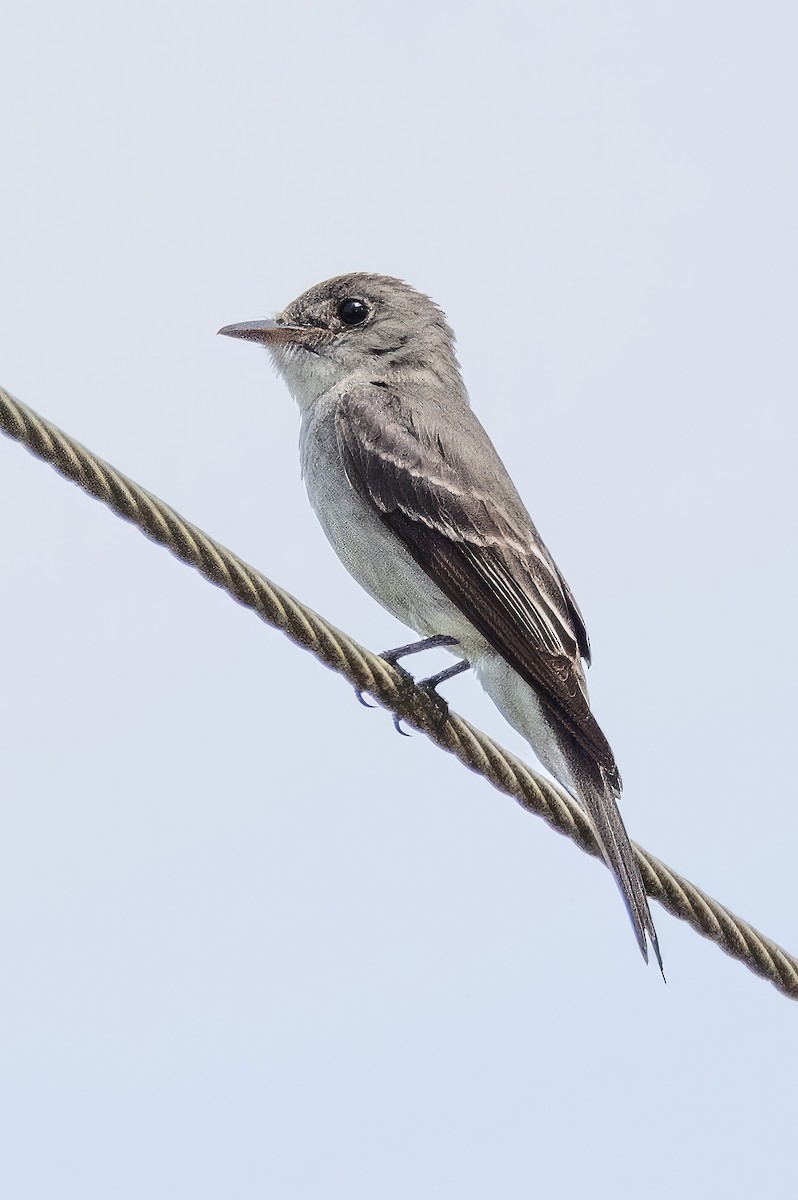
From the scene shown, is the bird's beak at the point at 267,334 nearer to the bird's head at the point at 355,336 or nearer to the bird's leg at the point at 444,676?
the bird's head at the point at 355,336

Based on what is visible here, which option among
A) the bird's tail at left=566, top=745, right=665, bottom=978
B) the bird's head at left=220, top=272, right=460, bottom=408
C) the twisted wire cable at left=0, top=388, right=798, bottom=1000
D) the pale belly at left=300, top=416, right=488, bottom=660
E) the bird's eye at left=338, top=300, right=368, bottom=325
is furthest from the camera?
the bird's eye at left=338, top=300, right=368, bottom=325

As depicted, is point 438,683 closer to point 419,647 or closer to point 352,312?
point 419,647

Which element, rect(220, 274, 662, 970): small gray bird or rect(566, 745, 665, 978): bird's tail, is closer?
rect(566, 745, 665, 978): bird's tail

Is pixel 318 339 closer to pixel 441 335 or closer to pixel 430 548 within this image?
pixel 441 335

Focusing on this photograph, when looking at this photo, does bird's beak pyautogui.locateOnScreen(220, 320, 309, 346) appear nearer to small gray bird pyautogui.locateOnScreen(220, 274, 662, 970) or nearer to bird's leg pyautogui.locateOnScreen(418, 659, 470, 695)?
small gray bird pyautogui.locateOnScreen(220, 274, 662, 970)

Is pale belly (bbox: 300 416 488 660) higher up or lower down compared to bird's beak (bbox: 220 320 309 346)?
lower down

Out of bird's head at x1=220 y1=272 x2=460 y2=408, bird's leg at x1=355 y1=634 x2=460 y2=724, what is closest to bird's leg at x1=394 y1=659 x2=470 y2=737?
bird's leg at x1=355 y1=634 x2=460 y2=724

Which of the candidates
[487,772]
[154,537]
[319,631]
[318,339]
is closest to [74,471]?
[154,537]
